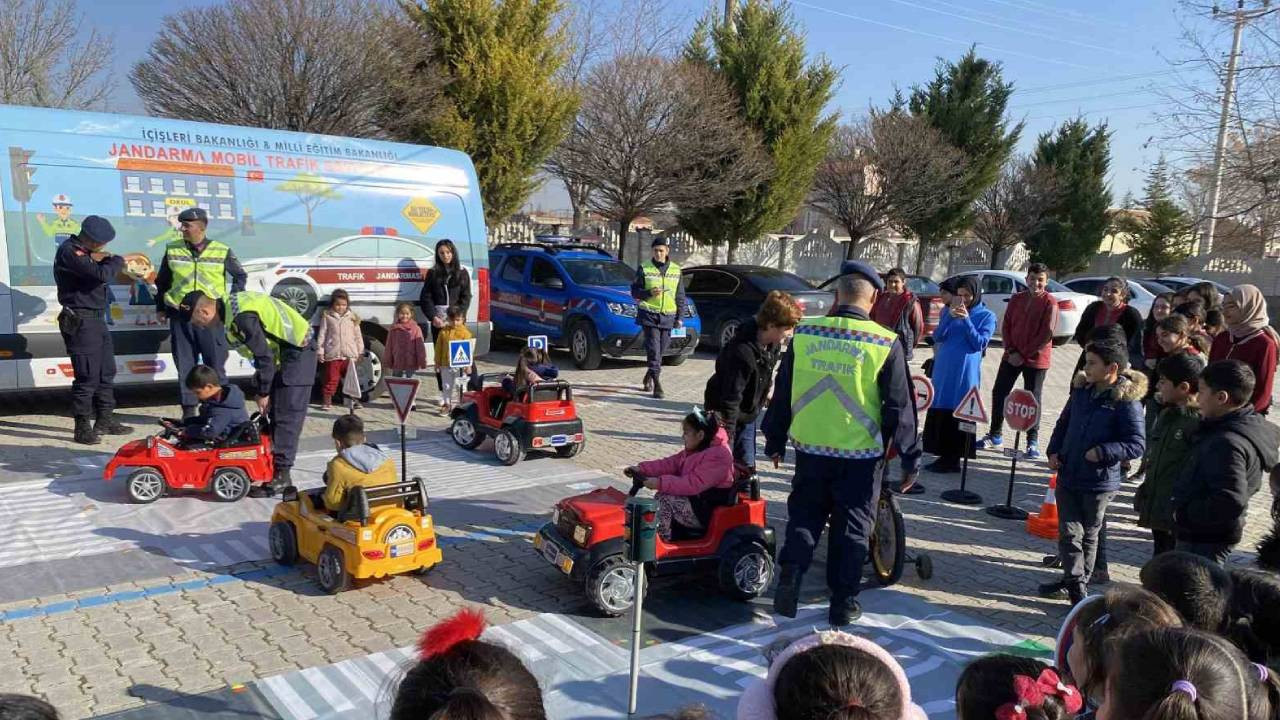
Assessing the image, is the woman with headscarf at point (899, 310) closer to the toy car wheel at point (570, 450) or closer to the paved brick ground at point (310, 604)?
the paved brick ground at point (310, 604)

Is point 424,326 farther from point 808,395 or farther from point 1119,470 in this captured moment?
point 1119,470

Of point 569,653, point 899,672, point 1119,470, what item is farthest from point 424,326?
point 899,672

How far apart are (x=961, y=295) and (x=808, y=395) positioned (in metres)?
4.44

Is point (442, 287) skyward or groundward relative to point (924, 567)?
skyward

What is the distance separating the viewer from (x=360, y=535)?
523 centimetres

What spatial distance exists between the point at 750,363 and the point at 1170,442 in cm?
262

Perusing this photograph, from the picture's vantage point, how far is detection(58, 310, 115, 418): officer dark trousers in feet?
26.6

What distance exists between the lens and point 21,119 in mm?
8391

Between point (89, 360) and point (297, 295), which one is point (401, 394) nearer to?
point (89, 360)

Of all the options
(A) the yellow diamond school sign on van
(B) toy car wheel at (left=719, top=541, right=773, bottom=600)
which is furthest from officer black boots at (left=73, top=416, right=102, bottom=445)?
(B) toy car wheel at (left=719, top=541, right=773, bottom=600)

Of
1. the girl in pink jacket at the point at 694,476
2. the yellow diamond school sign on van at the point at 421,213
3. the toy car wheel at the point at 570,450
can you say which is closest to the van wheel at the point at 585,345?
the yellow diamond school sign on van at the point at 421,213

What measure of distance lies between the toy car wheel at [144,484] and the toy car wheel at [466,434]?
283cm

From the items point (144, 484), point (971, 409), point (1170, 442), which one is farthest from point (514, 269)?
point (1170, 442)

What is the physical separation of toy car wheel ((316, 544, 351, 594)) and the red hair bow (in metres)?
4.13
